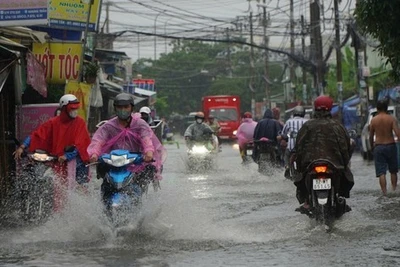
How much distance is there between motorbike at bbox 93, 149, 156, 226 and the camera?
9.81m

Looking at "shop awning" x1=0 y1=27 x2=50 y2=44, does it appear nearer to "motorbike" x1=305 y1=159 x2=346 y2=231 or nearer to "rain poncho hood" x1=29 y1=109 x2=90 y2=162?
"rain poncho hood" x1=29 y1=109 x2=90 y2=162

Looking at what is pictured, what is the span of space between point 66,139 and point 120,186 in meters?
2.42

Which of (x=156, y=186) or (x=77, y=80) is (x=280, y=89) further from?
(x=156, y=186)

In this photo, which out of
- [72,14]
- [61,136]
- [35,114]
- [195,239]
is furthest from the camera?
[72,14]

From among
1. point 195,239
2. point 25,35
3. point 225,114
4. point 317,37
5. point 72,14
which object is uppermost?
point 317,37

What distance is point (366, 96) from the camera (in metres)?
38.1

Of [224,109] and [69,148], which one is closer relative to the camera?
[69,148]

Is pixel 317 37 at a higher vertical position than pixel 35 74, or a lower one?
higher

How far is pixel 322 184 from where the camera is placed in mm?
10898

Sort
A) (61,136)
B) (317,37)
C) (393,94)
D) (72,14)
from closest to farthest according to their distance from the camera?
(61,136), (72,14), (393,94), (317,37)

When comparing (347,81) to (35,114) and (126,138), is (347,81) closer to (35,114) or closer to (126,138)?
(35,114)

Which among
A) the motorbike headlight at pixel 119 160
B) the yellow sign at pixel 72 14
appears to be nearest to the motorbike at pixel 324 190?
the motorbike headlight at pixel 119 160

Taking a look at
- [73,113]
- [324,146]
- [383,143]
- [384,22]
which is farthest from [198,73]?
[324,146]

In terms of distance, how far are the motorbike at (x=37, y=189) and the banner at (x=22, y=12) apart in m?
3.70
